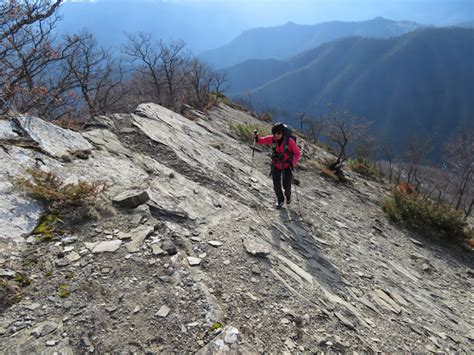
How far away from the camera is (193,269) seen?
4.55 m

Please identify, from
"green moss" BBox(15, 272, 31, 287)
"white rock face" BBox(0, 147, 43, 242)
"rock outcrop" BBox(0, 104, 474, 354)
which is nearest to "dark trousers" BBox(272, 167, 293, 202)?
"rock outcrop" BBox(0, 104, 474, 354)

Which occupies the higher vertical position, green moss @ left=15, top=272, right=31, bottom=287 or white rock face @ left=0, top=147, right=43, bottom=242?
white rock face @ left=0, top=147, right=43, bottom=242

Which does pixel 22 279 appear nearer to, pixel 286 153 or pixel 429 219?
pixel 286 153

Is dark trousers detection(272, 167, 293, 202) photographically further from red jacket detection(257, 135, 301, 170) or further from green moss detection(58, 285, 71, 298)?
green moss detection(58, 285, 71, 298)

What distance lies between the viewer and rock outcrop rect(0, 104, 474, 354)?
11.8 feet

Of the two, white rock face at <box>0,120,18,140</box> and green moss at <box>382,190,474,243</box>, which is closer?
white rock face at <box>0,120,18,140</box>

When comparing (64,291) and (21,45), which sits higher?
(21,45)

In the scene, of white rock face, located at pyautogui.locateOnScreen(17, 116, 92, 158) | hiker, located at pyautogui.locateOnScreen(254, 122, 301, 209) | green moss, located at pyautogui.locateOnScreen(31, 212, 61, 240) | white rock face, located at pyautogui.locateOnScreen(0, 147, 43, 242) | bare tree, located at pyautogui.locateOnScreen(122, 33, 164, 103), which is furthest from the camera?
bare tree, located at pyautogui.locateOnScreen(122, 33, 164, 103)

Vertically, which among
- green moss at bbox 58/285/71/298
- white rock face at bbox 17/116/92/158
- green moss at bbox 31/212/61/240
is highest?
white rock face at bbox 17/116/92/158

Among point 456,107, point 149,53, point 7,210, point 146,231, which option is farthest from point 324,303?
point 456,107

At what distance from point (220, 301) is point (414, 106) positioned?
21221 cm

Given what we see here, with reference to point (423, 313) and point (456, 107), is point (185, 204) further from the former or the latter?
point (456, 107)

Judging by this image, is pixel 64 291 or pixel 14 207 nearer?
pixel 64 291

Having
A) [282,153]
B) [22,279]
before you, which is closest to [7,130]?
[22,279]
